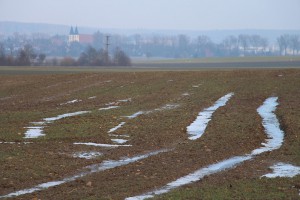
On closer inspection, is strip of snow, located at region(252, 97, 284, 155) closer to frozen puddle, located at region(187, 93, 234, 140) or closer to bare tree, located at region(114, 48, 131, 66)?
frozen puddle, located at region(187, 93, 234, 140)

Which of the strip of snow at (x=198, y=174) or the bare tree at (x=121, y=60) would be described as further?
the bare tree at (x=121, y=60)

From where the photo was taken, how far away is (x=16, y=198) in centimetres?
1250

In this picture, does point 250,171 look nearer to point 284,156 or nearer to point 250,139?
point 284,156

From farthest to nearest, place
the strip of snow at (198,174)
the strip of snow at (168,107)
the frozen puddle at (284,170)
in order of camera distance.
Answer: the strip of snow at (168,107) < the frozen puddle at (284,170) < the strip of snow at (198,174)

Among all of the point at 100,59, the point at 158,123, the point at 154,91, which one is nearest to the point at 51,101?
the point at 154,91

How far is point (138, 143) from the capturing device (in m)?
20.4

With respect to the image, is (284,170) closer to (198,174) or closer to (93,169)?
(198,174)

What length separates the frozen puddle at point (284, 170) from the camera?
14.7m

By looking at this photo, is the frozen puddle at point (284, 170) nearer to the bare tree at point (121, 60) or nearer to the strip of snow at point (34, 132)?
the strip of snow at point (34, 132)

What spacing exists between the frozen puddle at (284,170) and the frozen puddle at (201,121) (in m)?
5.74

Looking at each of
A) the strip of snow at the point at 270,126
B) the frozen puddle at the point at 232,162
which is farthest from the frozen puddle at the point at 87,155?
the strip of snow at the point at 270,126

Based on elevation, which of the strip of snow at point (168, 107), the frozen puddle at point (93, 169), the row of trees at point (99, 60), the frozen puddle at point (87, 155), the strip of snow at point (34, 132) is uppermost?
the frozen puddle at point (93, 169)

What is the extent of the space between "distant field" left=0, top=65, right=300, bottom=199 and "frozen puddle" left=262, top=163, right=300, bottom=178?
0.27 metres


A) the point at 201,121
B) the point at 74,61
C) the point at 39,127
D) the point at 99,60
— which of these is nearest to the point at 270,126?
the point at 201,121
